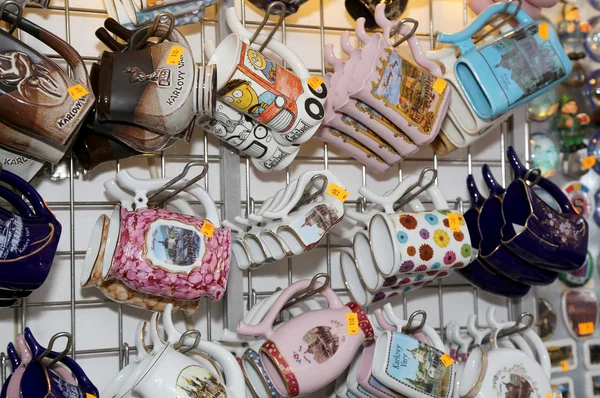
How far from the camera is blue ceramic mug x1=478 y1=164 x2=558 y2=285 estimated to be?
1.38m

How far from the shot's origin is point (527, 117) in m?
1.61

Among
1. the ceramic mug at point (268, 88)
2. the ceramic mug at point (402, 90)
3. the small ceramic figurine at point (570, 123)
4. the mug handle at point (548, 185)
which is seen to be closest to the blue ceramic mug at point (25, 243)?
the ceramic mug at point (268, 88)

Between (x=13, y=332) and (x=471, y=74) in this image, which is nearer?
(x=13, y=332)

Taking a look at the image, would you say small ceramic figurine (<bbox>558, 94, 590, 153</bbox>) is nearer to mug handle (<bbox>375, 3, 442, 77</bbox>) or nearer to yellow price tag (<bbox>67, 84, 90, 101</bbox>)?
mug handle (<bbox>375, 3, 442, 77</bbox>)

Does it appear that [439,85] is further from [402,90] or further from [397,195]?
[397,195]

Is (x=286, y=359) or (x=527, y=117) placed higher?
(x=527, y=117)

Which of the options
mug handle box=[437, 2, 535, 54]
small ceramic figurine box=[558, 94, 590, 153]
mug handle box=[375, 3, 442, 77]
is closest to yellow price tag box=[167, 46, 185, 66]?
mug handle box=[375, 3, 442, 77]

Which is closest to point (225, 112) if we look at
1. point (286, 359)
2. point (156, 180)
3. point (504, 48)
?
point (156, 180)

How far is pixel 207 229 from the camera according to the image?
1.16m

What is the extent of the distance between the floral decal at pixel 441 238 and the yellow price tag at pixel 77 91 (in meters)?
0.62

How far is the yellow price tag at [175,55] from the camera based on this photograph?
1101 mm

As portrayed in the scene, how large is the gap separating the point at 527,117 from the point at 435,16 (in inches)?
11.7

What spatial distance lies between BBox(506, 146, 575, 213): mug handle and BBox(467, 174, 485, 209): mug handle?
0.26 feet

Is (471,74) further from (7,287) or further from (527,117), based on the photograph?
(7,287)
